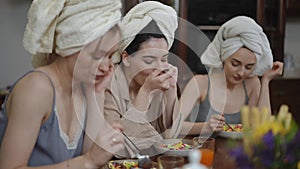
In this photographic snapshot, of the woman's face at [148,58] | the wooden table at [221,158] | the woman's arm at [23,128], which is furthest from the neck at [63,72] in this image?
the wooden table at [221,158]

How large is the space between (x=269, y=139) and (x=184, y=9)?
2.75 meters

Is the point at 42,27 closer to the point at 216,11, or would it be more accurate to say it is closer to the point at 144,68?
the point at 144,68

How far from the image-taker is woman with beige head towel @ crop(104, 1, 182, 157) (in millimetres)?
1453

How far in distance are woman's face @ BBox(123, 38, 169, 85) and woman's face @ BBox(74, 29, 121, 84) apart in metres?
0.30

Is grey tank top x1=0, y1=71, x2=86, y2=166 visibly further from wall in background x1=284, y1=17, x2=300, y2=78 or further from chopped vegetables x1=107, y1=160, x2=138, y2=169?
wall in background x1=284, y1=17, x2=300, y2=78

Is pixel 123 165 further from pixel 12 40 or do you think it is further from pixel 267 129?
pixel 12 40

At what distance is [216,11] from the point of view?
11.1ft

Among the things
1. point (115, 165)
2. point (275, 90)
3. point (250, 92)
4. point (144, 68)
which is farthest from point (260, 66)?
point (275, 90)

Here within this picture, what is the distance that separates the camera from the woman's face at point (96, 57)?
1153 mm

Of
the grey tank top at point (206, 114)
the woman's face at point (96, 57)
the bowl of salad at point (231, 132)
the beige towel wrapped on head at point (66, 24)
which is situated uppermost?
the beige towel wrapped on head at point (66, 24)

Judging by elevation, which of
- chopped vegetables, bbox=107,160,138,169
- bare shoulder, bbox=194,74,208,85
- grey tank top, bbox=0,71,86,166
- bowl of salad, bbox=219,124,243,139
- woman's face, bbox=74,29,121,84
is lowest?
bowl of salad, bbox=219,124,243,139

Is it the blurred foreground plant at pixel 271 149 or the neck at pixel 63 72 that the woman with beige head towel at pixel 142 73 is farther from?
the blurred foreground plant at pixel 271 149

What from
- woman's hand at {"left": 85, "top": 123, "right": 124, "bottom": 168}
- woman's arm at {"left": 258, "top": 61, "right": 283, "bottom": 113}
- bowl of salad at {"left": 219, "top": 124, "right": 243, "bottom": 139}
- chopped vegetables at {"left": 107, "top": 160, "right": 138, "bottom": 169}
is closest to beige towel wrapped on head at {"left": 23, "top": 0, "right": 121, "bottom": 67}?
woman's hand at {"left": 85, "top": 123, "right": 124, "bottom": 168}

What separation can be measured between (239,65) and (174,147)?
75 centimetres
